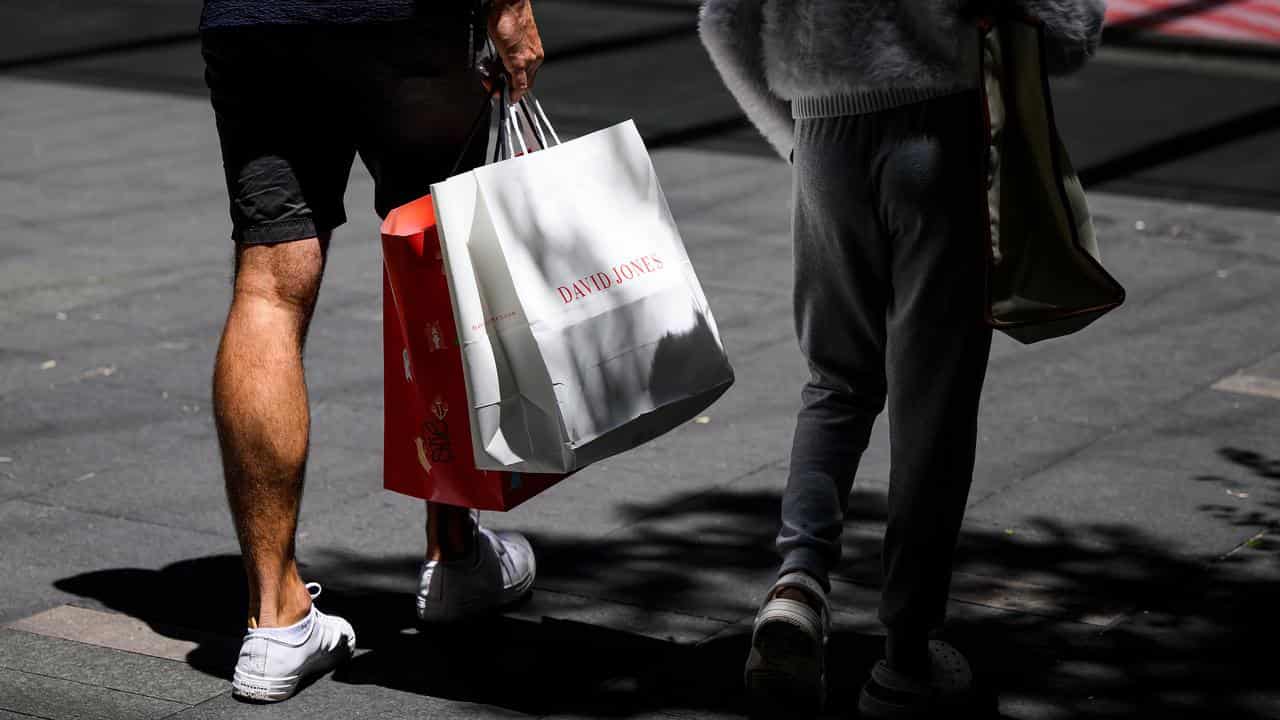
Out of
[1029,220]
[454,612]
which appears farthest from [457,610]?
[1029,220]

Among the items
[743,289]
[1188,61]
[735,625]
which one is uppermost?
[735,625]

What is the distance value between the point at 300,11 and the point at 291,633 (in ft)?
4.00

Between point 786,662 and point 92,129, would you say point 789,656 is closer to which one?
point 786,662

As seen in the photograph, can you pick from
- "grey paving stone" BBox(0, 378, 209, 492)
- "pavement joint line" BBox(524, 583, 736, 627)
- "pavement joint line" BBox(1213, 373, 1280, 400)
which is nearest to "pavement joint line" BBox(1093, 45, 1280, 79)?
"pavement joint line" BBox(1213, 373, 1280, 400)

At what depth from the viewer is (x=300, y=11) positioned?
11.0 ft

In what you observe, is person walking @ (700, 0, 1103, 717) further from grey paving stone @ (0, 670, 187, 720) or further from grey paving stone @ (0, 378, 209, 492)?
grey paving stone @ (0, 378, 209, 492)

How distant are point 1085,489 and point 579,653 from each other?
1.65 metres

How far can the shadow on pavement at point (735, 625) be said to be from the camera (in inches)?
136

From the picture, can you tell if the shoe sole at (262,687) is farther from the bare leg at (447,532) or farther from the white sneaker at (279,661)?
the bare leg at (447,532)

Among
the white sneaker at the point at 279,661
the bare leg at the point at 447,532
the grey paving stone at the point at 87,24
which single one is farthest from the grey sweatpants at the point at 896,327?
the grey paving stone at the point at 87,24

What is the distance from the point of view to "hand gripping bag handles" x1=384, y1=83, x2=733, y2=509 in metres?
3.22

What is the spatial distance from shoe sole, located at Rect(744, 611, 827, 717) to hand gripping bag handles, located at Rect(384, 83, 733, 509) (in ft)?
1.49

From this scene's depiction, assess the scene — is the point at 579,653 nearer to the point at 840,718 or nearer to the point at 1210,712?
the point at 840,718

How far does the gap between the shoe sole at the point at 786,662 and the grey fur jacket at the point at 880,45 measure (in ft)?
3.09
